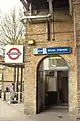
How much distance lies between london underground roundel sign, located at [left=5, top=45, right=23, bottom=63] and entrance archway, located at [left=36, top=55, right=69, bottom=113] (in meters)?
1.20

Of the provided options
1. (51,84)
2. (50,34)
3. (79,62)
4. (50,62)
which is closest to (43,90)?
(51,84)

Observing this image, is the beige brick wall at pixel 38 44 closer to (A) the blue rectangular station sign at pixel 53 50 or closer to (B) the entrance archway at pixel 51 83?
(A) the blue rectangular station sign at pixel 53 50

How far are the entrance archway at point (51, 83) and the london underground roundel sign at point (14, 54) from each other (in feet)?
3.95

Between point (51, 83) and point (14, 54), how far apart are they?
4.56 m

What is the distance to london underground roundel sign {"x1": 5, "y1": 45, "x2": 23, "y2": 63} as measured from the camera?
60.4 feet

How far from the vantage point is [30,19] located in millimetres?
18000

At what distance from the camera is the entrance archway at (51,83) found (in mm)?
18750

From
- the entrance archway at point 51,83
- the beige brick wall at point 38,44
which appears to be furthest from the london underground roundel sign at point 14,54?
the entrance archway at point 51,83

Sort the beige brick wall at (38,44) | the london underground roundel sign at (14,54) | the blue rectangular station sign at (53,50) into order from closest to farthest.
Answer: the blue rectangular station sign at (53,50) < the beige brick wall at (38,44) < the london underground roundel sign at (14,54)

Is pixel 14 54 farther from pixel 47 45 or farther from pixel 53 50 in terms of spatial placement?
pixel 53 50

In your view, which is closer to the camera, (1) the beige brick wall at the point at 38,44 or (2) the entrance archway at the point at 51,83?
(1) the beige brick wall at the point at 38,44

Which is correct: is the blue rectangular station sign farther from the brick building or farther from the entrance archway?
the entrance archway

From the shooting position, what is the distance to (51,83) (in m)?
22.0

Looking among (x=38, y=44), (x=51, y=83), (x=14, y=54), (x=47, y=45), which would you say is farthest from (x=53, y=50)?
(x=51, y=83)
